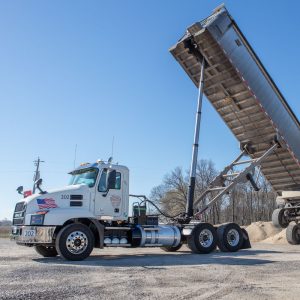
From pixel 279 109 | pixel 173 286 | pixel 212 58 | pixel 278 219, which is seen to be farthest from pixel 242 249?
pixel 173 286

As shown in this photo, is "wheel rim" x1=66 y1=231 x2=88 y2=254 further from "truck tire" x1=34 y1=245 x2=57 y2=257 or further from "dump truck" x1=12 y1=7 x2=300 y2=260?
"truck tire" x1=34 y1=245 x2=57 y2=257

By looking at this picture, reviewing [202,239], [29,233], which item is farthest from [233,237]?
[29,233]

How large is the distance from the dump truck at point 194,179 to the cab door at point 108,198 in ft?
0.09

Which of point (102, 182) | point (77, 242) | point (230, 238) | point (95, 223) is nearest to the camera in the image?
point (77, 242)

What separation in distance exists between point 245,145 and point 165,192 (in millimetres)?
48013

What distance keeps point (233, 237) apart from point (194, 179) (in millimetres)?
2132

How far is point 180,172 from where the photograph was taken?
6350 cm

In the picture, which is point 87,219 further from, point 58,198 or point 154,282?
point 154,282

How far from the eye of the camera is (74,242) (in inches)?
388

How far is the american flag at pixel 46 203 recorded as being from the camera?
10242 mm

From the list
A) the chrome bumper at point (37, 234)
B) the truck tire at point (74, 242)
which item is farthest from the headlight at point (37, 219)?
the truck tire at point (74, 242)

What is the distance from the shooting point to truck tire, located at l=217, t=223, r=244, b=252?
12547 mm

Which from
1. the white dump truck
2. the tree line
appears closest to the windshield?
the white dump truck

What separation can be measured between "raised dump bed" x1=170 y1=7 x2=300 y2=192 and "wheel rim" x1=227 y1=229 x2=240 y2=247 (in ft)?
10.5
